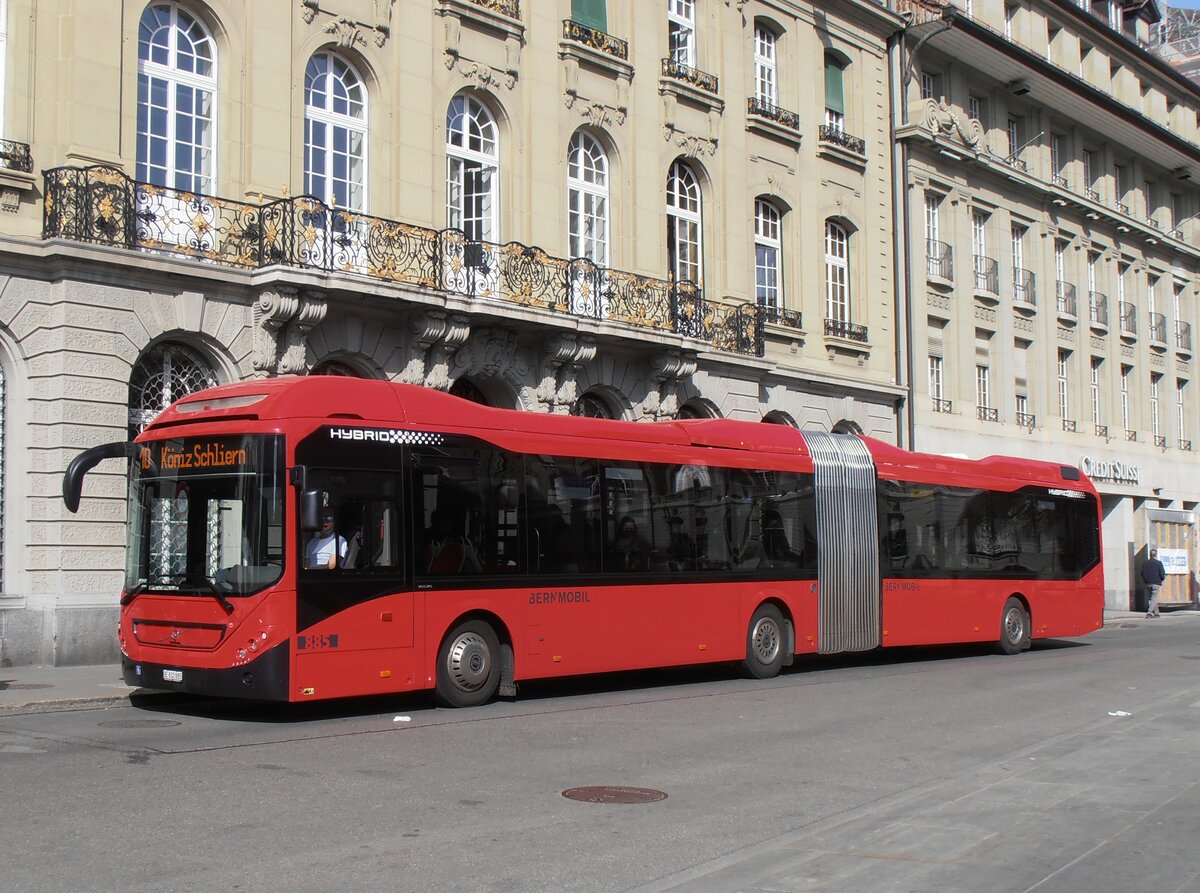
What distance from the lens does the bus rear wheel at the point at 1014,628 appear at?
77.3ft

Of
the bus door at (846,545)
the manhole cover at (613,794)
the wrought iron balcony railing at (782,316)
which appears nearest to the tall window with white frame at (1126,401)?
the wrought iron balcony railing at (782,316)

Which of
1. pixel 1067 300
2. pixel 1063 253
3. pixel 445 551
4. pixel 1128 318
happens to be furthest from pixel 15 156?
pixel 1128 318

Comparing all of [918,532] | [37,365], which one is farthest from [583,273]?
[37,365]

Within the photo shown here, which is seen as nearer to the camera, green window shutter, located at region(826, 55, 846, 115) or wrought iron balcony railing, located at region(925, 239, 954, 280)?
green window shutter, located at region(826, 55, 846, 115)

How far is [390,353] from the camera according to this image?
2152cm

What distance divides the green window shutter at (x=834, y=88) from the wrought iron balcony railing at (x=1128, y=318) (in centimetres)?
1643

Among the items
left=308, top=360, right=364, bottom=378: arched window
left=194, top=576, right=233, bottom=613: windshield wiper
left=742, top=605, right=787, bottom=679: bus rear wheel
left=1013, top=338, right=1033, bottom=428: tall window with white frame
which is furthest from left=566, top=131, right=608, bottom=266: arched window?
left=1013, top=338, right=1033, bottom=428: tall window with white frame

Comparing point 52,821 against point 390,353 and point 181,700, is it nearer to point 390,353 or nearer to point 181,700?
point 181,700

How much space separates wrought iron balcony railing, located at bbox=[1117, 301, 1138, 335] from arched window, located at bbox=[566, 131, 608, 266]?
24622 mm

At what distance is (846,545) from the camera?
2022cm

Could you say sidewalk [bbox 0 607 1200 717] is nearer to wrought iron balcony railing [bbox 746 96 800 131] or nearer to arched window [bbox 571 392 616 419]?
arched window [bbox 571 392 616 419]

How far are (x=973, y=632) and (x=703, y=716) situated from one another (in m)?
10.0

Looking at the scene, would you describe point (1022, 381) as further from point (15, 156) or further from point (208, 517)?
point (208, 517)

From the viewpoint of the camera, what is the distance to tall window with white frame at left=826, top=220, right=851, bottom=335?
32469 millimetres
